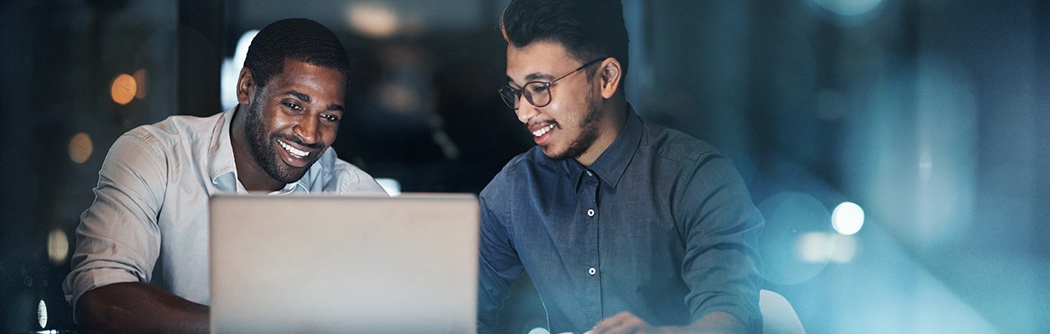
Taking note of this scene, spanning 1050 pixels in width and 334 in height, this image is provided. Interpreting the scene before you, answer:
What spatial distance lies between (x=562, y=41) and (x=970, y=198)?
1.79m

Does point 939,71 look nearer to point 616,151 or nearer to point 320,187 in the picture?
point 616,151

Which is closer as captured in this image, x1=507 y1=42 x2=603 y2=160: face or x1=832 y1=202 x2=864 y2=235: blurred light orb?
x1=507 y1=42 x2=603 y2=160: face

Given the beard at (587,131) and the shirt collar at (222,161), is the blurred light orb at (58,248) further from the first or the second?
the beard at (587,131)

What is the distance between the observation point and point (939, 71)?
2.66 meters

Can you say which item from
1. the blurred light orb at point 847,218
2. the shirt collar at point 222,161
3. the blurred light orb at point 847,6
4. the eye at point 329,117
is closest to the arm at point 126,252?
the shirt collar at point 222,161

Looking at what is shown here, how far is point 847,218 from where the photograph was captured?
2.68m

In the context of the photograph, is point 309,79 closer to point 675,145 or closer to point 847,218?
point 675,145

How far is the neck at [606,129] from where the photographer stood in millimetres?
2318

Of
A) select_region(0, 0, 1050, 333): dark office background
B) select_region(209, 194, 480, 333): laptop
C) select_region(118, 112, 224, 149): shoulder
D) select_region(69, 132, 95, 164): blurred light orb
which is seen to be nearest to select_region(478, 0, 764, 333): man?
select_region(0, 0, 1050, 333): dark office background

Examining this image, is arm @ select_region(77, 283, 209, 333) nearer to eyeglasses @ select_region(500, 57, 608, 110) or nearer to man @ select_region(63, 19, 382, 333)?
man @ select_region(63, 19, 382, 333)

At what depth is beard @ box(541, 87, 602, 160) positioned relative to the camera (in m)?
2.31

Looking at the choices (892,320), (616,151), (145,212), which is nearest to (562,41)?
(616,151)

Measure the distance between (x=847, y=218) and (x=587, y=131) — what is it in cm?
115

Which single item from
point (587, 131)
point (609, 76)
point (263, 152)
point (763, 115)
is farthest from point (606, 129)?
point (263, 152)
